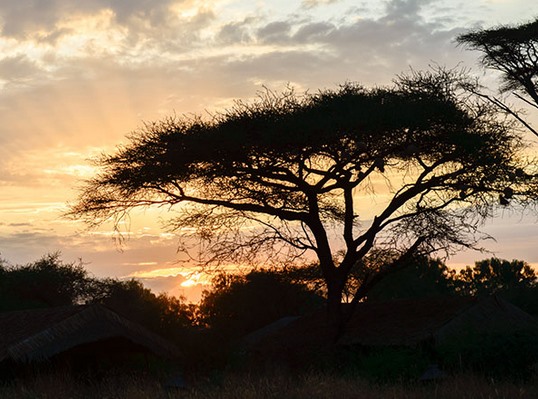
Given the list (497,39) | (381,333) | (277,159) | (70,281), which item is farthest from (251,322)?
(497,39)

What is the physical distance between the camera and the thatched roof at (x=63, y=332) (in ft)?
98.3

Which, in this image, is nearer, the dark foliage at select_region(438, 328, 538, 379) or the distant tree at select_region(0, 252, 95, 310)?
the dark foliage at select_region(438, 328, 538, 379)

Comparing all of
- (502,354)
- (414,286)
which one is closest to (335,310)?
(502,354)

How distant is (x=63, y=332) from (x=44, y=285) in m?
29.5

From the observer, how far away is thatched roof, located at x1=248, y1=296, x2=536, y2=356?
111ft

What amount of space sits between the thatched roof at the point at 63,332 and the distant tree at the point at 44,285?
80.5ft

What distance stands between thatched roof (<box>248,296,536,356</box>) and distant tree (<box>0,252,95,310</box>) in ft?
78.7

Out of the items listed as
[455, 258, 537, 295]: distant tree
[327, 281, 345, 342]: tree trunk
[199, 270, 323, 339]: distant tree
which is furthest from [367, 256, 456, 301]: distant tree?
[327, 281, 345, 342]: tree trunk

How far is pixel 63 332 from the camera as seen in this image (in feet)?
102

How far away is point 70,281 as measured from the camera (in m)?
60.1

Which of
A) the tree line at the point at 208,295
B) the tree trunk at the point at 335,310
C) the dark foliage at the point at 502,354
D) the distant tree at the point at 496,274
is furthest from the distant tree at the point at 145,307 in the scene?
the distant tree at the point at 496,274

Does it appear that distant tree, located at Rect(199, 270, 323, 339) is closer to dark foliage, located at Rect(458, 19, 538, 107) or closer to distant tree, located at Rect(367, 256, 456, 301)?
distant tree, located at Rect(367, 256, 456, 301)

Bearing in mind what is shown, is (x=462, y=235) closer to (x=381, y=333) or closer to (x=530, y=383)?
(x=381, y=333)

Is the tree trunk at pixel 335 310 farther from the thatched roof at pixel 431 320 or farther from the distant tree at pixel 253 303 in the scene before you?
the distant tree at pixel 253 303
